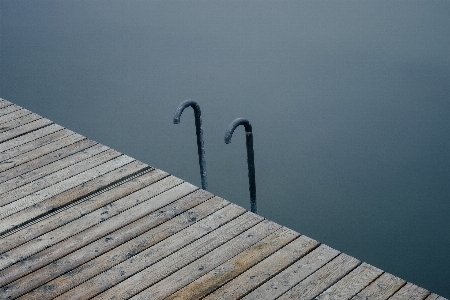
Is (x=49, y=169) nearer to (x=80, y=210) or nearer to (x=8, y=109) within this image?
(x=80, y=210)

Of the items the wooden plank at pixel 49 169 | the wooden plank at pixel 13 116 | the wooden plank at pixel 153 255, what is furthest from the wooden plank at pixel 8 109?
the wooden plank at pixel 153 255

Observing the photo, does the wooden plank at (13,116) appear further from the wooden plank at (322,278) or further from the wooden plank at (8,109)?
the wooden plank at (322,278)

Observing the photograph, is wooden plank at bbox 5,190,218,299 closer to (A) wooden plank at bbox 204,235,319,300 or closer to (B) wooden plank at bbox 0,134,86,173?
(A) wooden plank at bbox 204,235,319,300

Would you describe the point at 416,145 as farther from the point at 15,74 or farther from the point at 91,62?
the point at 15,74

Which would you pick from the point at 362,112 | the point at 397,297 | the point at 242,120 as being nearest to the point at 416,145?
the point at 362,112

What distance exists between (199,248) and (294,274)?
394 millimetres

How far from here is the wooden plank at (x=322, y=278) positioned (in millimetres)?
1995

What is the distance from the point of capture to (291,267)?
83.8 inches

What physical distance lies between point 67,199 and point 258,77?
10.1 ft

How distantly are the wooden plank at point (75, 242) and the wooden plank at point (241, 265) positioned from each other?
423mm

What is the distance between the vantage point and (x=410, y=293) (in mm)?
1973

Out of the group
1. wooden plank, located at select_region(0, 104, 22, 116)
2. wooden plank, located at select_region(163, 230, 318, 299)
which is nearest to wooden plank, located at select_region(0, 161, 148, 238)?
wooden plank, located at select_region(163, 230, 318, 299)

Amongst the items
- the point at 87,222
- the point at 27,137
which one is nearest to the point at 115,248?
the point at 87,222

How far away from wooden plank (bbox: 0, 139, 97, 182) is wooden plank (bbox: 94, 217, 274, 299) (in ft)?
3.34
